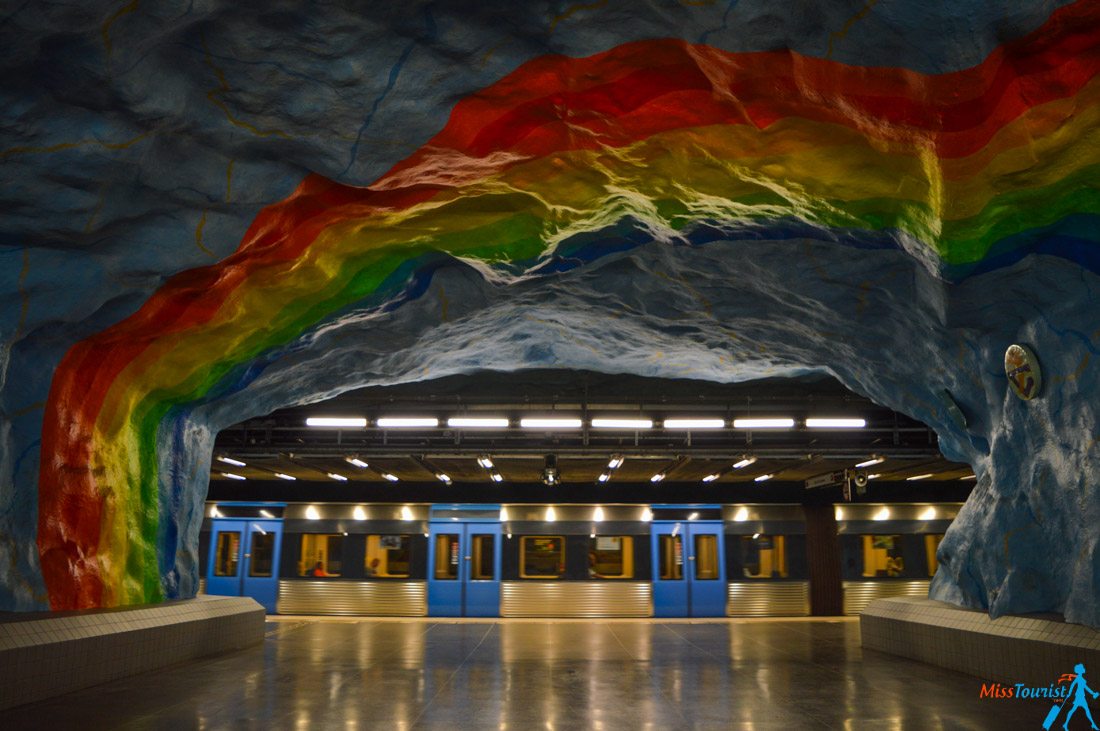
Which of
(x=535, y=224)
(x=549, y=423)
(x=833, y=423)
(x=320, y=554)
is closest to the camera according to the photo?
(x=535, y=224)

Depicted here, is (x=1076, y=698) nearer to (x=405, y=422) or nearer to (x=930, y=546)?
(x=405, y=422)

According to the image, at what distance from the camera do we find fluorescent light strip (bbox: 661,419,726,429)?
1096 cm

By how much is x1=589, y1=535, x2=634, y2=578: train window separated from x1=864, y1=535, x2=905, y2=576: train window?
479 cm

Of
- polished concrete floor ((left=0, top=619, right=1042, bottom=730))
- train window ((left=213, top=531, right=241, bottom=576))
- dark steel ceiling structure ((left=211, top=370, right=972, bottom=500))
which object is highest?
dark steel ceiling structure ((left=211, top=370, right=972, bottom=500))

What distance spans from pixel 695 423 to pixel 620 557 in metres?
5.17

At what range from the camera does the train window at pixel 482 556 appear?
15.3 meters

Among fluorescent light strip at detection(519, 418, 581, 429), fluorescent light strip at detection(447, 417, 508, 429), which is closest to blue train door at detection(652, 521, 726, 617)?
fluorescent light strip at detection(519, 418, 581, 429)

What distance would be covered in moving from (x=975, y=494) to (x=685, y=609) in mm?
8074

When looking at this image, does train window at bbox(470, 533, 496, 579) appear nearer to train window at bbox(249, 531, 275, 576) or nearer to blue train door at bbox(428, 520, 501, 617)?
blue train door at bbox(428, 520, 501, 617)

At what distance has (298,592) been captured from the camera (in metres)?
15.3

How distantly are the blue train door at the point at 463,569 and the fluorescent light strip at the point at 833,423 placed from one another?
6770 mm

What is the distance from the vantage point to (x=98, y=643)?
6449 mm

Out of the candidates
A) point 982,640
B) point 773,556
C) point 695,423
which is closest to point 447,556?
point 773,556

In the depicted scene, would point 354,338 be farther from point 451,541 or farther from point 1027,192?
point 451,541
